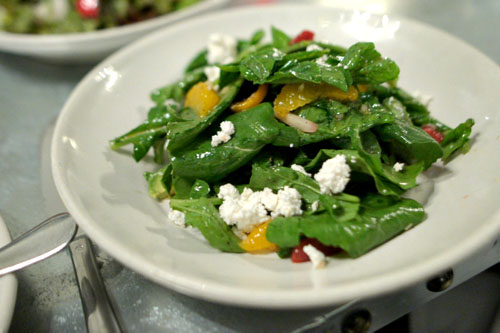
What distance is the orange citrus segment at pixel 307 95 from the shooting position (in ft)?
5.27

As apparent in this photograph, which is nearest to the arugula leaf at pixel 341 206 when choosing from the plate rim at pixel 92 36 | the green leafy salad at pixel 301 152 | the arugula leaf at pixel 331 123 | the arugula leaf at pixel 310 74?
the green leafy salad at pixel 301 152

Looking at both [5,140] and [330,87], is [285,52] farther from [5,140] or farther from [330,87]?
[5,140]

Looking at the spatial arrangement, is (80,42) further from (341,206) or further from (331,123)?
(341,206)

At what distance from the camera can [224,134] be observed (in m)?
1.56

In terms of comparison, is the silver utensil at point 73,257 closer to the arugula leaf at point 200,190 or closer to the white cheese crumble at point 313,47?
the arugula leaf at point 200,190

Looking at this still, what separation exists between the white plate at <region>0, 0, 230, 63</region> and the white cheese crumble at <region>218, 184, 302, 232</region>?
5.08 ft

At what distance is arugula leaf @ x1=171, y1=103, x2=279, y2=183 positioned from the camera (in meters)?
1.53

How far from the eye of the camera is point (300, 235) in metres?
1.33

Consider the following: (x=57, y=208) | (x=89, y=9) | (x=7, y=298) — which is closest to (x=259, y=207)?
(x=7, y=298)

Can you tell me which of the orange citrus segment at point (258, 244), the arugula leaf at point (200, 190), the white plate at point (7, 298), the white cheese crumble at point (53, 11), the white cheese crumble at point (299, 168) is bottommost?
the white cheese crumble at point (53, 11)

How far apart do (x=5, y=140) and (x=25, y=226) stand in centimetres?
82

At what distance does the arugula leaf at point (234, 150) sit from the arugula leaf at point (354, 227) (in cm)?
29

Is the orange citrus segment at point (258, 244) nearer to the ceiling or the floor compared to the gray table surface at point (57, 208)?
nearer to the ceiling

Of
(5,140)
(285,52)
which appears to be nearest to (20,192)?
(5,140)
